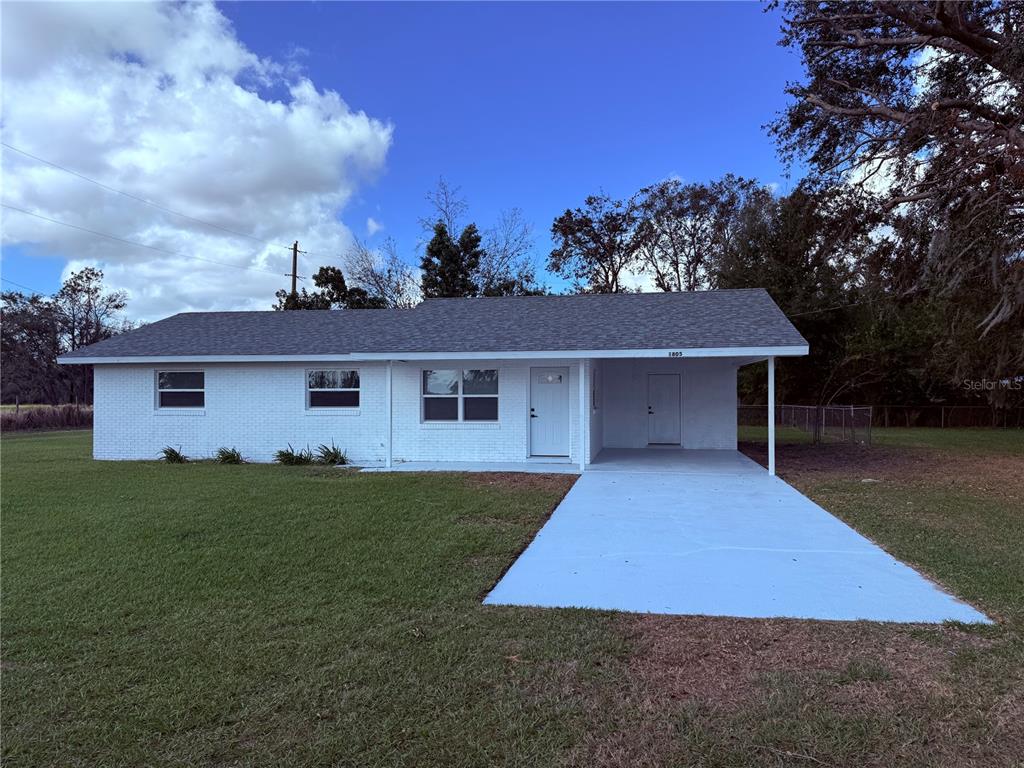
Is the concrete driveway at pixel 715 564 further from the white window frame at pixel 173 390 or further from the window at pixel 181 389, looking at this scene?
the window at pixel 181 389

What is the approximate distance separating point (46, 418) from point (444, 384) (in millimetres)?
23575

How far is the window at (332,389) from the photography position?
48.4 ft

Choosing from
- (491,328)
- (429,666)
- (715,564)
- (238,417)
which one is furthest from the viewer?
(238,417)

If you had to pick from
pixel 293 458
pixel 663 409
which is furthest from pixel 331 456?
pixel 663 409

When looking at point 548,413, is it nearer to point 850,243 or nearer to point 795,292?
point 850,243

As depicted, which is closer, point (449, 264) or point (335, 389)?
point (335, 389)

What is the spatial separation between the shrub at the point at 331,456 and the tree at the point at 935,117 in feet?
40.3

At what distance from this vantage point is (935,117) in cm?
1145

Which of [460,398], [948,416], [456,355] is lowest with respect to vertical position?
[948,416]

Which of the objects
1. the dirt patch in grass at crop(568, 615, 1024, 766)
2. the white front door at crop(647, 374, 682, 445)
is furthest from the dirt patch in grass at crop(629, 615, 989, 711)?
the white front door at crop(647, 374, 682, 445)

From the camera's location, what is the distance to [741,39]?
13.9m

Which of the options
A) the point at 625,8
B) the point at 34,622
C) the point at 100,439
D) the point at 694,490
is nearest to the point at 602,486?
the point at 694,490

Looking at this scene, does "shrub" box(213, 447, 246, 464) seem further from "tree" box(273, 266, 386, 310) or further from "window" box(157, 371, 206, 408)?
"tree" box(273, 266, 386, 310)

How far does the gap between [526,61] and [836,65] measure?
7.14 m
